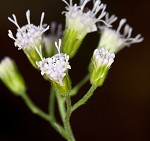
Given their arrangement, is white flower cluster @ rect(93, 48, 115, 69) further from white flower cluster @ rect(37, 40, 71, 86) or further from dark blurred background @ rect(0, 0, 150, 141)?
dark blurred background @ rect(0, 0, 150, 141)

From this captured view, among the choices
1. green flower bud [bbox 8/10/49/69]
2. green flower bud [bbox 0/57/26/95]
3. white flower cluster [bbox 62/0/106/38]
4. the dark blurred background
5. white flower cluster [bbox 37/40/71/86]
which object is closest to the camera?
white flower cluster [bbox 37/40/71/86]

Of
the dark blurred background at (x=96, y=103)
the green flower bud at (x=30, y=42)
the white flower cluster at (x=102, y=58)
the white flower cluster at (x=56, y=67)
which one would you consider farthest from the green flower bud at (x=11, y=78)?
the dark blurred background at (x=96, y=103)

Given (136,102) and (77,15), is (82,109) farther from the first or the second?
(77,15)

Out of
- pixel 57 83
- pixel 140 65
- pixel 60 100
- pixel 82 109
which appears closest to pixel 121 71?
pixel 140 65

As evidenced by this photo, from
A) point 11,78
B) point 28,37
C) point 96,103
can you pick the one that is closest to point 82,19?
point 28,37

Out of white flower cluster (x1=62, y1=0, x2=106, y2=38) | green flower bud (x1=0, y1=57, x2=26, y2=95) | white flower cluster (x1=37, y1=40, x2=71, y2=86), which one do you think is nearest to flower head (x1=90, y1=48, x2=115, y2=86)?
white flower cluster (x1=37, y1=40, x2=71, y2=86)

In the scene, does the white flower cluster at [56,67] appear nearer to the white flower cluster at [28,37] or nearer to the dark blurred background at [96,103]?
the white flower cluster at [28,37]
